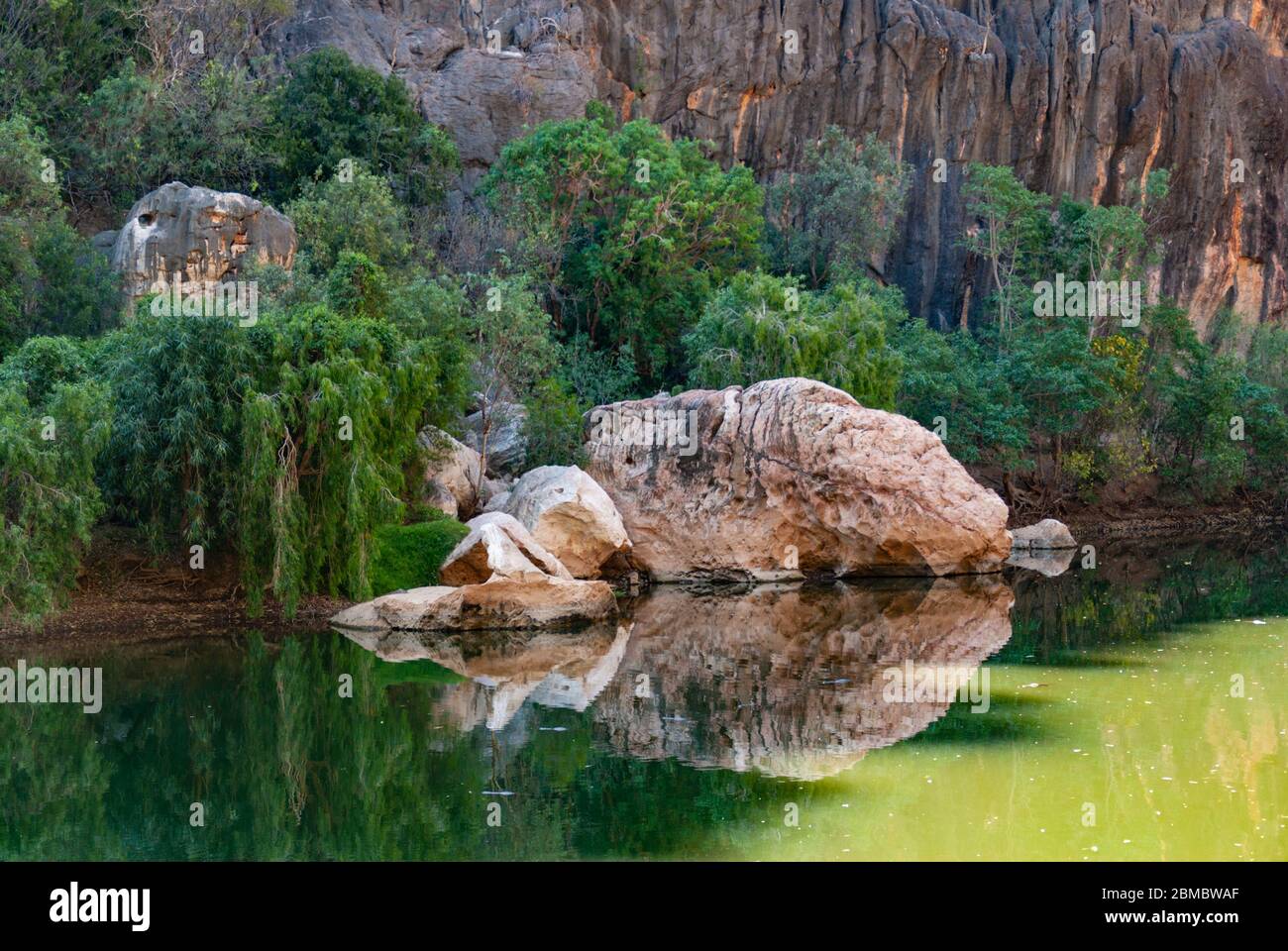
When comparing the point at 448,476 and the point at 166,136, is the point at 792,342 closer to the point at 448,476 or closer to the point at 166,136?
the point at 448,476

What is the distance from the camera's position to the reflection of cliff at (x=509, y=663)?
17688mm

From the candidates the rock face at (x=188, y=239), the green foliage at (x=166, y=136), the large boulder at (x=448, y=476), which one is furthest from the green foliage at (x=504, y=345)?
the green foliage at (x=166, y=136)

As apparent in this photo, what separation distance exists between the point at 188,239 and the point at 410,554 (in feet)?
34.7

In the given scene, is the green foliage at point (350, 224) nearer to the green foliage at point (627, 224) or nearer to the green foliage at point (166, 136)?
the green foliage at point (166, 136)

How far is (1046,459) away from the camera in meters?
43.0

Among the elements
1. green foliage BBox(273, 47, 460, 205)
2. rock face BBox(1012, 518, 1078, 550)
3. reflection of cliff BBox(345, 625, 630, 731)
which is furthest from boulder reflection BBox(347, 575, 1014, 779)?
green foliage BBox(273, 47, 460, 205)

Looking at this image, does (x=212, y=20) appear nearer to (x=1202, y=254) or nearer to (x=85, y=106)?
(x=85, y=106)

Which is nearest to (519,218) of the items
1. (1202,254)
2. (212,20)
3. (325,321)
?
(212,20)

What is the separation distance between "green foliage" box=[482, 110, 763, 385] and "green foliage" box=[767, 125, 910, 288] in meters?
5.15

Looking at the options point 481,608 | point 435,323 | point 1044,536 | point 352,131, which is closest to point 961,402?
point 1044,536

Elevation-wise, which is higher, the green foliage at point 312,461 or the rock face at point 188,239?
the rock face at point 188,239

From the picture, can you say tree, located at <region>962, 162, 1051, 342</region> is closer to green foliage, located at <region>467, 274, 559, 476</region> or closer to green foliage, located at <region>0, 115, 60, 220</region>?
green foliage, located at <region>467, 274, 559, 476</region>

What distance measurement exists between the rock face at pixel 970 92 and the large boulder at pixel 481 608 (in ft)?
86.2

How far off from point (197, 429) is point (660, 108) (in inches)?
1226
